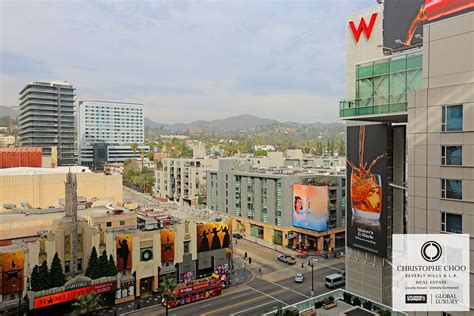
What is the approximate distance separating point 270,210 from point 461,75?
211ft

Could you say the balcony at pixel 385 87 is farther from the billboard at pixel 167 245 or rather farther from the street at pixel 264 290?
the billboard at pixel 167 245

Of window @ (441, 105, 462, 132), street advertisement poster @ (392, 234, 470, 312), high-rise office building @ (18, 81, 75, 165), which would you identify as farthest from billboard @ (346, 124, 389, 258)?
high-rise office building @ (18, 81, 75, 165)

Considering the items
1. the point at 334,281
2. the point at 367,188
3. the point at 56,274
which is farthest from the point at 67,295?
the point at 334,281

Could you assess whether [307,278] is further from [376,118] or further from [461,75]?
[461,75]

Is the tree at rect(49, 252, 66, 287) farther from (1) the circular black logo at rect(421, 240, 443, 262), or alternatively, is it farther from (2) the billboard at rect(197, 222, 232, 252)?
(1) the circular black logo at rect(421, 240, 443, 262)

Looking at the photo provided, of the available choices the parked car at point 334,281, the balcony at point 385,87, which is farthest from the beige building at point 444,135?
the parked car at point 334,281

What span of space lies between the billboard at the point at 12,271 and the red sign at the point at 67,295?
295 cm

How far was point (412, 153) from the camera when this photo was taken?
77.8 feet

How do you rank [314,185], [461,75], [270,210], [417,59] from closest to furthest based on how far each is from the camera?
1. [461,75]
2. [417,59]
3. [314,185]
4. [270,210]

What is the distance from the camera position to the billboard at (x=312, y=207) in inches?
2938

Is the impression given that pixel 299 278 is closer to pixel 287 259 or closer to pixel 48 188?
pixel 287 259

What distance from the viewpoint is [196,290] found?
51.6 meters

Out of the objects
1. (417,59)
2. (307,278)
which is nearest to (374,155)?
(417,59)

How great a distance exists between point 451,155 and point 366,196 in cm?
1725
